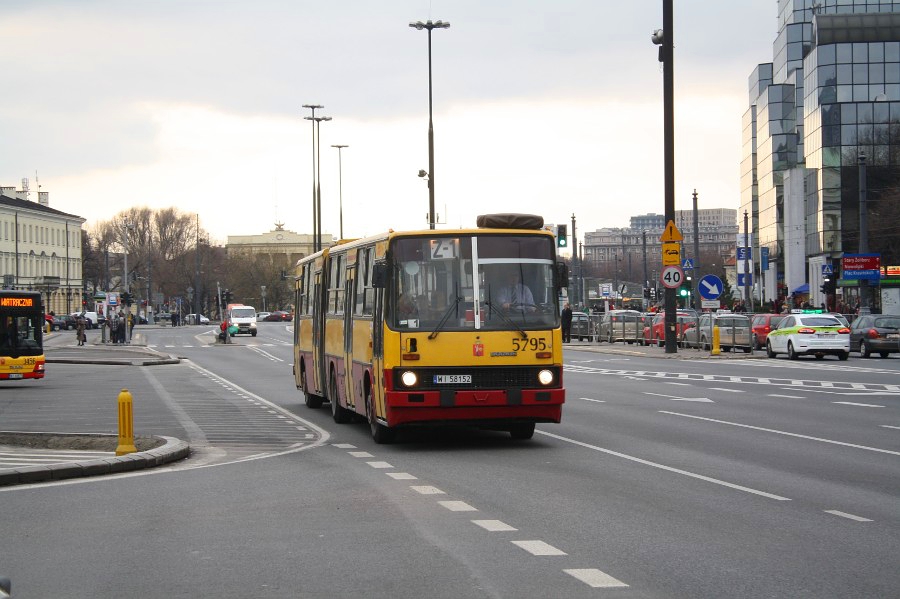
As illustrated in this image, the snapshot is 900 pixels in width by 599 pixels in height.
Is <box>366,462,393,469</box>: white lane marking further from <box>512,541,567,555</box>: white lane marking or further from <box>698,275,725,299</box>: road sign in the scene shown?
<box>698,275,725,299</box>: road sign

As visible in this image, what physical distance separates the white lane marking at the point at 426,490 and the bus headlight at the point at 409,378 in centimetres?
366

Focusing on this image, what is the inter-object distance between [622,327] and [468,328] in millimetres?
47307

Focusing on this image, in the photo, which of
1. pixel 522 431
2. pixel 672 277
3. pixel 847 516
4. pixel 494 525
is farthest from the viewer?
pixel 672 277

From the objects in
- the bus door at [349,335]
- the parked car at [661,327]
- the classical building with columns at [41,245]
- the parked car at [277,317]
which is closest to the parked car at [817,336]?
the parked car at [661,327]

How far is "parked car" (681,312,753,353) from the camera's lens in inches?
1959

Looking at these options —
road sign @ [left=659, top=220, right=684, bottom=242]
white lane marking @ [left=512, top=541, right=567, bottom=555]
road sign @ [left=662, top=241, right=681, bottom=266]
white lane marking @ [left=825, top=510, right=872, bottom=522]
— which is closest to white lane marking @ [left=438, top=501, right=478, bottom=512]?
white lane marking @ [left=512, top=541, right=567, bottom=555]

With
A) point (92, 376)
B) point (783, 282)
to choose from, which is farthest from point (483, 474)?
point (783, 282)

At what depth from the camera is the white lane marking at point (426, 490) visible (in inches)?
484

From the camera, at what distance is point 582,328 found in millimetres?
69438

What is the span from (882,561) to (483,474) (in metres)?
5.88

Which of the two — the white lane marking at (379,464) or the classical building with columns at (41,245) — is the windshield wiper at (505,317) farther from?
the classical building with columns at (41,245)

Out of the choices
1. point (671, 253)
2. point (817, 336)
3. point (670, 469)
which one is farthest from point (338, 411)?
point (817, 336)

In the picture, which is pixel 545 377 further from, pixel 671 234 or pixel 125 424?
pixel 671 234

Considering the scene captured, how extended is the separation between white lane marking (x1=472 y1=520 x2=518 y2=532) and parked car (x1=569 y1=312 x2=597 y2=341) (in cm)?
5722
